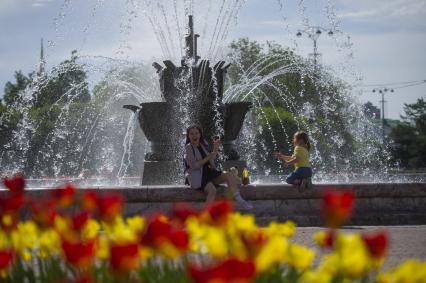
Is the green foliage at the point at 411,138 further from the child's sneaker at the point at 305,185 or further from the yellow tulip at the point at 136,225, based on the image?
the yellow tulip at the point at 136,225

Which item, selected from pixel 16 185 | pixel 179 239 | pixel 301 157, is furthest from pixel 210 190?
pixel 179 239

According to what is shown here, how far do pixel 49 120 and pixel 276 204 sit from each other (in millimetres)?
36590

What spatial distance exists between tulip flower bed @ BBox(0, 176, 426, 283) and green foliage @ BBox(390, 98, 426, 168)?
60.5 metres

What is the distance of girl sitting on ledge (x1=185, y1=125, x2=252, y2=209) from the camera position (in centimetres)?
1056

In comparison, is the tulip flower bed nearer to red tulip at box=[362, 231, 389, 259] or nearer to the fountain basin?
red tulip at box=[362, 231, 389, 259]

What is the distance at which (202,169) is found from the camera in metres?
10.7

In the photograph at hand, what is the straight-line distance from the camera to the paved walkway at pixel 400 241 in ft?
22.9

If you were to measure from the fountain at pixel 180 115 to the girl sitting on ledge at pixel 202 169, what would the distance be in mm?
3616

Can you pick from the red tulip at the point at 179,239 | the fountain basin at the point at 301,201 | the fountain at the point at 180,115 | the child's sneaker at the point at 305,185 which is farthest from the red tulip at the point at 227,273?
the fountain at the point at 180,115

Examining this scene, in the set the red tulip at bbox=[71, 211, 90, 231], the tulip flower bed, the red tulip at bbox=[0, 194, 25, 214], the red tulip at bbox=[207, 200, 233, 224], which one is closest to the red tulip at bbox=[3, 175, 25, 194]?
the tulip flower bed

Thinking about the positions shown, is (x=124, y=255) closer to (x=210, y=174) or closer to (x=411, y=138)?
(x=210, y=174)

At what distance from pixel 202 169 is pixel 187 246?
7805 millimetres

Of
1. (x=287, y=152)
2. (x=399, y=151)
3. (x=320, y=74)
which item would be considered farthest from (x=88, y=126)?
(x=399, y=151)

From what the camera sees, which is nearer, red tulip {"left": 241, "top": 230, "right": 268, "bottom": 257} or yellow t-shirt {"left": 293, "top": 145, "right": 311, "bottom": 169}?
red tulip {"left": 241, "top": 230, "right": 268, "bottom": 257}
